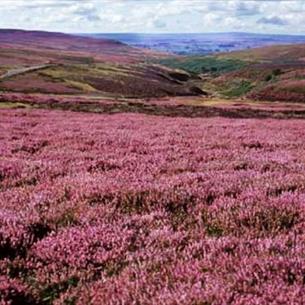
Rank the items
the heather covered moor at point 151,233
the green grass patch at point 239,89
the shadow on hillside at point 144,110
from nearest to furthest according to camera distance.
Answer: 1. the heather covered moor at point 151,233
2. the shadow on hillside at point 144,110
3. the green grass patch at point 239,89

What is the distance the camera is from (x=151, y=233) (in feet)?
22.2

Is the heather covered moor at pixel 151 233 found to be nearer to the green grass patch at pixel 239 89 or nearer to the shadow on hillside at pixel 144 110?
the shadow on hillside at pixel 144 110

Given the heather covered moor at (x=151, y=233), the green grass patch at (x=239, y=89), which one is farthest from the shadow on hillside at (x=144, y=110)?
the green grass patch at (x=239, y=89)

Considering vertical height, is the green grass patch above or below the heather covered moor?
below

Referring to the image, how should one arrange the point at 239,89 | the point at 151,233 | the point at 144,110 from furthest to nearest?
the point at 239,89
the point at 144,110
the point at 151,233

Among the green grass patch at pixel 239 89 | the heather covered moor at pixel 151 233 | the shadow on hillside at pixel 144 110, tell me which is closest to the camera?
the heather covered moor at pixel 151 233

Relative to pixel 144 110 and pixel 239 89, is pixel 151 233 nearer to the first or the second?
pixel 144 110

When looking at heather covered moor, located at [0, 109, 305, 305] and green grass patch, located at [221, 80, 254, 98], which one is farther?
green grass patch, located at [221, 80, 254, 98]

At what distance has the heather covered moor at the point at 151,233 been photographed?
5.13 m

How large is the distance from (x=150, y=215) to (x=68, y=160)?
611 cm

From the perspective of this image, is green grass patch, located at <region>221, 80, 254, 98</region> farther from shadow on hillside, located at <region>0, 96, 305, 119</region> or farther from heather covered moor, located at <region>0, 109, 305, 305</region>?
heather covered moor, located at <region>0, 109, 305, 305</region>

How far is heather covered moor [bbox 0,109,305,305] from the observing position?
5130 mm

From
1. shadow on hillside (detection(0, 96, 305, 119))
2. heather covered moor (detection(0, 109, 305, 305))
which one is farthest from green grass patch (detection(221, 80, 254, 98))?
heather covered moor (detection(0, 109, 305, 305))

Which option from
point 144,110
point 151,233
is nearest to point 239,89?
point 144,110
